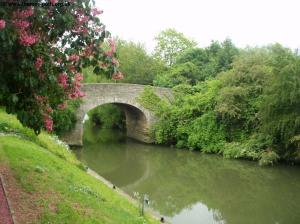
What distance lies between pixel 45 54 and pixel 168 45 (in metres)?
36.2

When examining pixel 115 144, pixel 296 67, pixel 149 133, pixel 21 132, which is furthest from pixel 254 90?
pixel 21 132

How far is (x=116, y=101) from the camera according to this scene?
27.4 m

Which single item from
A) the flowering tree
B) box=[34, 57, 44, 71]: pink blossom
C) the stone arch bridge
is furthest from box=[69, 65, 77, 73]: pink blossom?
the stone arch bridge

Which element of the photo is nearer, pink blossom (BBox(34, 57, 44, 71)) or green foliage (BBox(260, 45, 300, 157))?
pink blossom (BBox(34, 57, 44, 71))

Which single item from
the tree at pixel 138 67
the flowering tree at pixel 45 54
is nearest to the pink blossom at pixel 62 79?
the flowering tree at pixel 45 54

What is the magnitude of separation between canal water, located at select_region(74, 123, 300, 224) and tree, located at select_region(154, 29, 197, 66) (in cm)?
1483

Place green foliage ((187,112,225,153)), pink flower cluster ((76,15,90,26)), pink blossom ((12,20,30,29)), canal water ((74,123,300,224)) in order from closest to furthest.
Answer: pink blossom ((12,20,30,29)) → pink flower cluster ((76,15,90,26)) → canal water ((74,123,300,224)) → green foliage ((187,112,225,153))

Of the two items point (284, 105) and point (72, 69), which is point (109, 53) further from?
point (284, 105)

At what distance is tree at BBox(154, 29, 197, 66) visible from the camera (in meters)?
40.3

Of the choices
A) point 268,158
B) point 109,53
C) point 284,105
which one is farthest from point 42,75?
point 268,158

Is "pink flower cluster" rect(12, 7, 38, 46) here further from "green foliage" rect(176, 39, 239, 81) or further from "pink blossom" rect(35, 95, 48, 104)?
"green foliage" rect(176, 39, 239, 81)

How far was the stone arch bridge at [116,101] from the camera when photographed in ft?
87.5

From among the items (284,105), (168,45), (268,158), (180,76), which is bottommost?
(268,158)

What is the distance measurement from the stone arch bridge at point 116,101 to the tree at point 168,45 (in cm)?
1144
